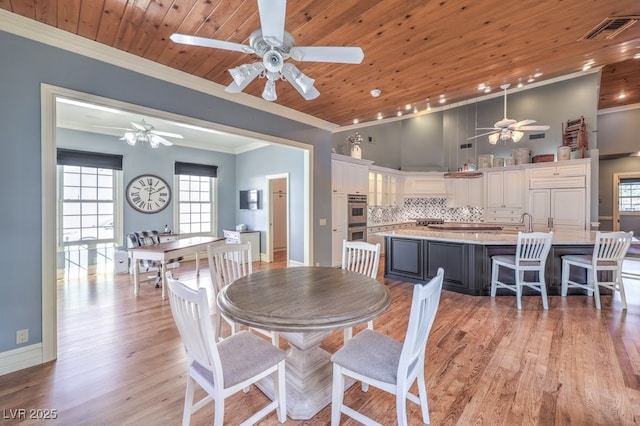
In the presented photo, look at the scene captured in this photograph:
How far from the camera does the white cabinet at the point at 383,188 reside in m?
6.62

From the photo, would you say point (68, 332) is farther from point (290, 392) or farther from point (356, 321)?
point (356, 321)

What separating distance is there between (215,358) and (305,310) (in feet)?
1.59

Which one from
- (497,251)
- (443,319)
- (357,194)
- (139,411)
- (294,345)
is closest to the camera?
(139,411)

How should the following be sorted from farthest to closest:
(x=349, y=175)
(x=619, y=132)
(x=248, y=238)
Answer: (x=619, y=132) < (x=248, y=238) < (x=349, y=175)

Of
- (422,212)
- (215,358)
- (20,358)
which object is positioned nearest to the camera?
(215,358)

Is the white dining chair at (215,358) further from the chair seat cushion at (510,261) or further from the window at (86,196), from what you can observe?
the window at (86,196)

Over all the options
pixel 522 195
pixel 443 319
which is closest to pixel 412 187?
pixel 522 195

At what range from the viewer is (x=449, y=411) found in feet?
5.61

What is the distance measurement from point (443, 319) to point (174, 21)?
3.95 m

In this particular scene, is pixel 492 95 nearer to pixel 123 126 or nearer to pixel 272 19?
pixel 272 19

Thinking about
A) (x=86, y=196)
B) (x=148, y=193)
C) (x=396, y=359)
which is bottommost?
(x=396, y=359)

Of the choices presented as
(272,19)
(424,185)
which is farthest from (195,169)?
(424,185)

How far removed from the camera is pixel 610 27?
2367mm

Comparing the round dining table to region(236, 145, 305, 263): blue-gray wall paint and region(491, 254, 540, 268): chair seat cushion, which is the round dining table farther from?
region(236, 145, 305, 263): blue-gray wall paint
